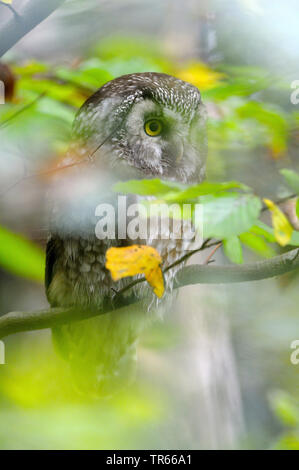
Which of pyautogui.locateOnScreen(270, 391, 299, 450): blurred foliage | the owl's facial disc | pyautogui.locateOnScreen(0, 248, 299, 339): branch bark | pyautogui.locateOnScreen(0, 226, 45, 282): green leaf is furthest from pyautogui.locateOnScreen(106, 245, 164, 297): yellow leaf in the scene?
pyautogui.locateOnScreen(270, 391, 299, 450): blurred foliage

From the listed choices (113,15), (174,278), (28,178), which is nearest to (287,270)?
(174,278)

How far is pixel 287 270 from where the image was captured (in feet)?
2.08

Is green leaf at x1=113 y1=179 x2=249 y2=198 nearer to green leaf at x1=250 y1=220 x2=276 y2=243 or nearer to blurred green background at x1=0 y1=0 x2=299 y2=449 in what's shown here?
green leaf at x1=250 y1=220 x2=276 y2=243

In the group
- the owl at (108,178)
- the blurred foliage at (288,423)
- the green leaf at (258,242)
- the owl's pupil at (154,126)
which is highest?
the owl's pupil at (154,126)

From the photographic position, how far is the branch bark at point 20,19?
0.66m

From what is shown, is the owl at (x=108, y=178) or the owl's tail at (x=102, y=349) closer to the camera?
the owl at (x=108, y=178)

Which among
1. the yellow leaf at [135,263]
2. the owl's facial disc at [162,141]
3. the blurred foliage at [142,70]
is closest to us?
the yellow leaf at [135,263]

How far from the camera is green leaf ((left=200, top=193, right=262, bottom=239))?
479 millimetres

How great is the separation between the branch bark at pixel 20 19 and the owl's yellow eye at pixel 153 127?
0.82ft

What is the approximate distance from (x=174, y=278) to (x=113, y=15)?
1.75 ft

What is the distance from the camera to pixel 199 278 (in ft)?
2.22

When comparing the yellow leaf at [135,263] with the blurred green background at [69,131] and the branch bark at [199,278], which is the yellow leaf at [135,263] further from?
the blurred green background at [69,131]

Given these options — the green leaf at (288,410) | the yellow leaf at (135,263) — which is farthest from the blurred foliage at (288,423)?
the yellow leaf at (135,263)

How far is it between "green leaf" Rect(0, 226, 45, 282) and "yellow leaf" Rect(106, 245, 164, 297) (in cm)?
18
